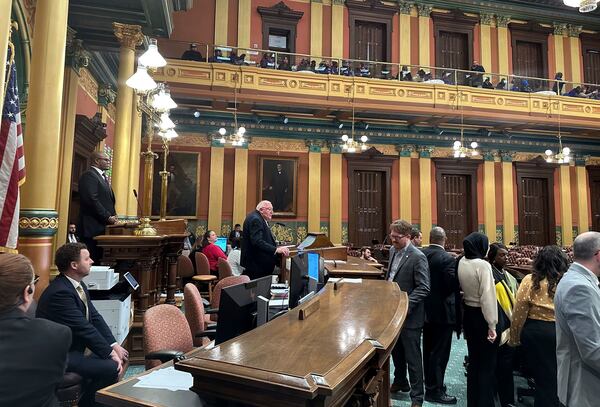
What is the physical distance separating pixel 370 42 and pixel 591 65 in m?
9.22

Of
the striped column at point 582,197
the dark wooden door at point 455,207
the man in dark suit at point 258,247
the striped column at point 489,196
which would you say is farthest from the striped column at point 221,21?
the striped column at point 582,197

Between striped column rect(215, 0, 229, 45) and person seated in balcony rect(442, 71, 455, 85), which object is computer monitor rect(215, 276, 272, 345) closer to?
person seated in balcony rect(442, 71, 455, 85)

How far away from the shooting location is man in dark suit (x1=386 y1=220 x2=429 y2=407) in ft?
11.1

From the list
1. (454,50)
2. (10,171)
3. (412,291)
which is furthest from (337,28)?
(10,171)

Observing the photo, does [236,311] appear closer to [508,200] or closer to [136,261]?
[136,261]

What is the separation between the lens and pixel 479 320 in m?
3.31

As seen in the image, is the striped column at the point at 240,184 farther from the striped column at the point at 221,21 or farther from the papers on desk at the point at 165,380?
the papers on desk at the point at 165,380

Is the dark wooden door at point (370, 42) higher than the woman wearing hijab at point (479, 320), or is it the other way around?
the dark wooden door at point (370, 42)

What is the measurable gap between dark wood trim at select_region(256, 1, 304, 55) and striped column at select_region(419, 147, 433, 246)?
20.4 ft

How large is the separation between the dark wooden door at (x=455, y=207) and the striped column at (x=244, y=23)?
27.2 ft

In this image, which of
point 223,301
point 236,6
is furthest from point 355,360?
point 236,6

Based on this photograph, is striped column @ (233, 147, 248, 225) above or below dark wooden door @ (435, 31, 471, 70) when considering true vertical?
below

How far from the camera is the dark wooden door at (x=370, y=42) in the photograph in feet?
45.7

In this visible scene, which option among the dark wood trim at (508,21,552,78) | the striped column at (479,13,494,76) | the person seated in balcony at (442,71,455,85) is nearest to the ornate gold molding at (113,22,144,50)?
the person seated in balcony at (442,71,455,85)
